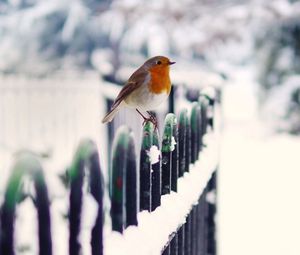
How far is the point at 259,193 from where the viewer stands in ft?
18.8

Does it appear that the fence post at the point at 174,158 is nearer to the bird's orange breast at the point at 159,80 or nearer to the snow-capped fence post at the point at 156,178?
the snow-capped fence post at the point at 156,178

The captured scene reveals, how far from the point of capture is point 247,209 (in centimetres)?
516

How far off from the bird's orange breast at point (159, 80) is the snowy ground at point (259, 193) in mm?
2049

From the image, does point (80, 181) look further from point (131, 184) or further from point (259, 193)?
point (259, 193)

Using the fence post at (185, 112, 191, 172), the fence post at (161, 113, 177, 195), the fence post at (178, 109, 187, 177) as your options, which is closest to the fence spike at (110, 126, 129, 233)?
the fence post at (161, 113, 177, 195)

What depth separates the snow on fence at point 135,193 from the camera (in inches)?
38.6

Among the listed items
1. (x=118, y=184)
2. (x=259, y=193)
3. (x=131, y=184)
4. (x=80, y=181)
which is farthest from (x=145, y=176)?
(x=259, y=193)

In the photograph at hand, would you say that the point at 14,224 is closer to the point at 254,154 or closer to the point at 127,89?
the point at 127,89

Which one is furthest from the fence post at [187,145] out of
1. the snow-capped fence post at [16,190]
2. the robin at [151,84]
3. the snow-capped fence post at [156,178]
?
the snow-capped fence post at [16,190]

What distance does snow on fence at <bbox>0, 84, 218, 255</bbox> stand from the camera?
38.6 inches

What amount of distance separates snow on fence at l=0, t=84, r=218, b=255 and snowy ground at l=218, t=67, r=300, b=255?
1.72 meters

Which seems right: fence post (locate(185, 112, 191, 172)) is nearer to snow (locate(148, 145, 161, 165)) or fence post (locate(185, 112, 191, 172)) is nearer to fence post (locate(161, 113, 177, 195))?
fence post (locate(161, 113, 177, 195))

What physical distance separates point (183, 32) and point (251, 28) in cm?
146

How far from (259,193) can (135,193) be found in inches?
177
